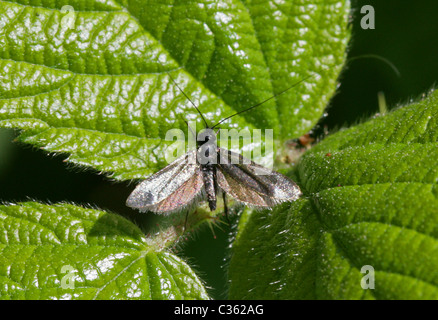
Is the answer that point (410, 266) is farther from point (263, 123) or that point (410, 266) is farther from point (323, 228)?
point (263, 123)

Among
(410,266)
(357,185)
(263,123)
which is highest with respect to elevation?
(263,123)

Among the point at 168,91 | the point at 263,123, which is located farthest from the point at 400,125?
the point at 168,91

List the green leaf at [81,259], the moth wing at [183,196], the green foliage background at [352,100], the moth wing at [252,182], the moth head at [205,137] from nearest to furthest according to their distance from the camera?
the green leaf at [81,259] → the moth wing at [252,182] → the moth wing at [183,196] → the moth head at [205,137] → the green foliage background at [352,100]

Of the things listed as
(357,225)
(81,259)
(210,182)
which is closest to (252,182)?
(210,182)

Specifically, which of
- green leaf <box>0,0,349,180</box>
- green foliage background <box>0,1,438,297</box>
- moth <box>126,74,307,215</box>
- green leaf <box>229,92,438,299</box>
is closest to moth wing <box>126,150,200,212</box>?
moth <box>126,74,307,215</box>

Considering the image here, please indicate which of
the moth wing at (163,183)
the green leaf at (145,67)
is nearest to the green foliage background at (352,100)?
the green leaf at (145,67)

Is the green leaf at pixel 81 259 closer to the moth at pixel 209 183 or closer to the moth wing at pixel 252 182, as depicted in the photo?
the moth at pixel 209 183
